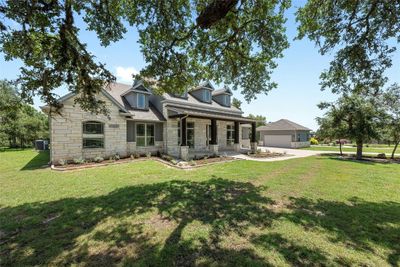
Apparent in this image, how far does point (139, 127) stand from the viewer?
15859mm

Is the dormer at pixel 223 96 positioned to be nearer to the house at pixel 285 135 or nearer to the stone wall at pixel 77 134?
the stone wall at pixel 77 134

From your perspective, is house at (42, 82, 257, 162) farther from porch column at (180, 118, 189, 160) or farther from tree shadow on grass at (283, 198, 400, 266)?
tree shadow on grass at (283, 198, 400, 266)

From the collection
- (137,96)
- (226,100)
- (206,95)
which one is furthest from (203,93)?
(137,96)

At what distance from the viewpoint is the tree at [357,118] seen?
17.4 m

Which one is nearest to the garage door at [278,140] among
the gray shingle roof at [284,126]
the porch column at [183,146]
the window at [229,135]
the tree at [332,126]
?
the gray shingle roof at [284,126]

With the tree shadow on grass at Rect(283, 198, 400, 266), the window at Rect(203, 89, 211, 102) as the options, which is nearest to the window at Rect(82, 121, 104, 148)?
the window at Rect(203, 89, 211, 102)

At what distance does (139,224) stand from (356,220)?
523cm

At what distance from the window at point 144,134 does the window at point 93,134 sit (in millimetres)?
2762

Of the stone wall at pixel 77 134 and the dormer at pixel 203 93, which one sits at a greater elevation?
the dormer at pixel 203 93

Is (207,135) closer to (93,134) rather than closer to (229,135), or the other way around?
(229,135)

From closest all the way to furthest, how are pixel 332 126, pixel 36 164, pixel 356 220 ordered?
pixel 356 220 → pixel 36 164 → pixel 332 126

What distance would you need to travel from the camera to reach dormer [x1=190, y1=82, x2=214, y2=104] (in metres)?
21.3

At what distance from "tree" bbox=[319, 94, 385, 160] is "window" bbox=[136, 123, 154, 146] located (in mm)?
17647

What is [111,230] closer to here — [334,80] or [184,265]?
[184,265]
